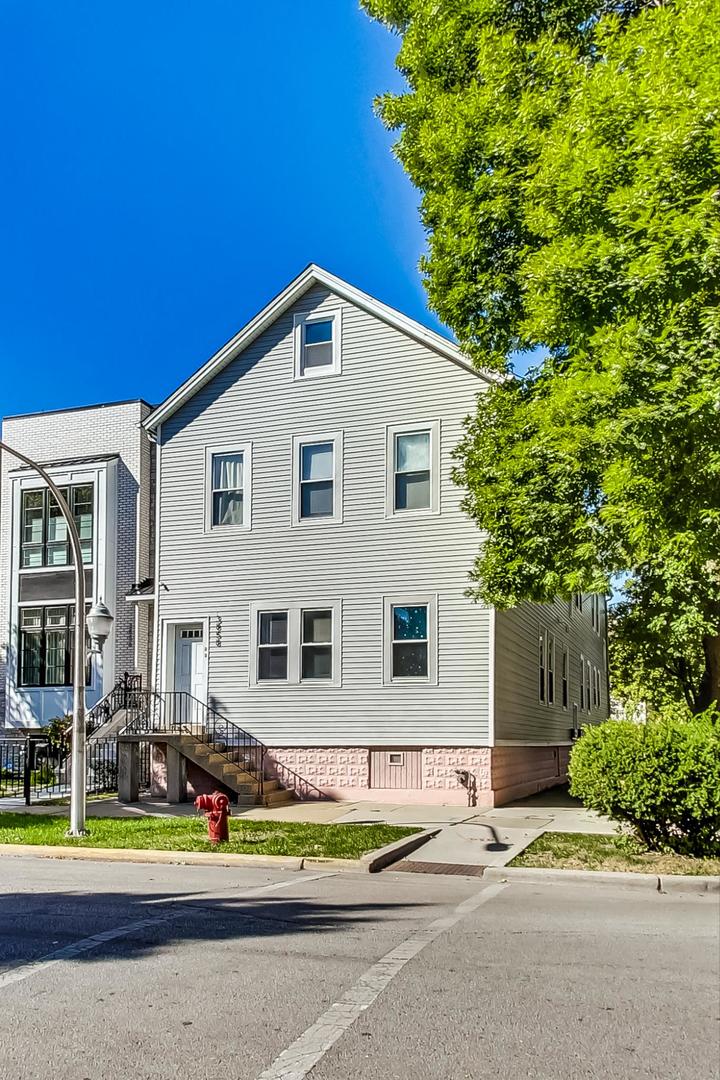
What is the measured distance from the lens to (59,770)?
20.4 meters

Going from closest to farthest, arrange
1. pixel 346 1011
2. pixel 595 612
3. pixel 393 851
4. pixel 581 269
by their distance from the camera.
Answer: pixel 346 1011 < pixel 581 269 < pixel 393 851 < pixel 595 612

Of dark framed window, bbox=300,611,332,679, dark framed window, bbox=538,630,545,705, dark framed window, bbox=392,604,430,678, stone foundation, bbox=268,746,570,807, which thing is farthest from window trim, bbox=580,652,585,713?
dark framed window, bbox=300,611,332,679

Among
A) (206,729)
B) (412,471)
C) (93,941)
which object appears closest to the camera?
(93,941)

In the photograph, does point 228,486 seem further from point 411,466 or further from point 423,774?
point 423,774

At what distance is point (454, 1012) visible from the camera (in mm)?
5797

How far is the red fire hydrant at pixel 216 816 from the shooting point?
13.4 metres

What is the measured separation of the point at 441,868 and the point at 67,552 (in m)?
17.4

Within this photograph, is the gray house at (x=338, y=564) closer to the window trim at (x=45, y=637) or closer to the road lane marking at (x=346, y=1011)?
the window trim at (x=45, y=637)

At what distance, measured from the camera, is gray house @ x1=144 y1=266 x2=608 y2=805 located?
19.2m

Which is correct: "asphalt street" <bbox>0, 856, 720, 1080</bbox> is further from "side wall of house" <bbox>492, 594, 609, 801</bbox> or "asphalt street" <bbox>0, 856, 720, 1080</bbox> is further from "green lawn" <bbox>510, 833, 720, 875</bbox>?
"side wall of house" <bbox>492, 594, 609, 801</bbox>

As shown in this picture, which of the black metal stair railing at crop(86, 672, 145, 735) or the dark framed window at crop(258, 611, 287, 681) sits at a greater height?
the dark framed window at crop(258, 611, 287, 681)

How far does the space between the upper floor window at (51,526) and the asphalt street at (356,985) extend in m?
17.2

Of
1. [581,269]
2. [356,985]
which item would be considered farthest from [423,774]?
[356,985]

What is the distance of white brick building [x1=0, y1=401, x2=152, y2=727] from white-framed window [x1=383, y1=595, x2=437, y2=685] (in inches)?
313
